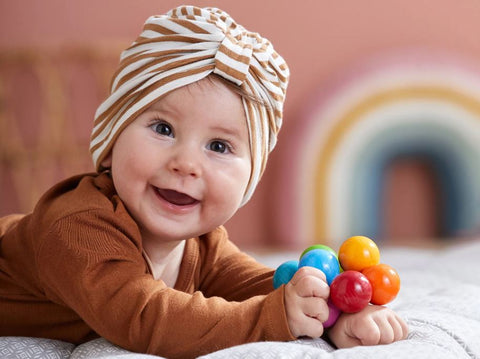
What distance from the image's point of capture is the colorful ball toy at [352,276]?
2.51 feet

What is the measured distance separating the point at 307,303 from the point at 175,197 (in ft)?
0.81

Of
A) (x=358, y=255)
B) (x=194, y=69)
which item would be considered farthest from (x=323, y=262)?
(x=194, y=69)

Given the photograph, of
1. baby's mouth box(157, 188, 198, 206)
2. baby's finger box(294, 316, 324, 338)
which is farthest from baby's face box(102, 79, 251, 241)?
baby's finger box(294, 316, 324, 338)

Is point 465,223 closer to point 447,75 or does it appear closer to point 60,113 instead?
point 447,75

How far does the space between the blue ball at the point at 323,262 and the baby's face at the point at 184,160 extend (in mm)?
146

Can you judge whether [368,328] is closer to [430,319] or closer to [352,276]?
[352,276]

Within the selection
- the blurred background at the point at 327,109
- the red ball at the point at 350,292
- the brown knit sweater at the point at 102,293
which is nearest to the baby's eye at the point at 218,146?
the brown knit sweater at the point at 102,293

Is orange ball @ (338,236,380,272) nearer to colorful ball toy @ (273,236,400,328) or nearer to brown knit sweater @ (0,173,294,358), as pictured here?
colorful ball toy @ (273,236,400,328)

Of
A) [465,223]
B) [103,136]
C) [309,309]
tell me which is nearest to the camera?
[309,309]

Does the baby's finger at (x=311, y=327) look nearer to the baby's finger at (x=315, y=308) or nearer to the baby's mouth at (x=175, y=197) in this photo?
the baby's finger at (x=315, y=308)

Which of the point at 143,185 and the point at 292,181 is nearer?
the point at 143,185

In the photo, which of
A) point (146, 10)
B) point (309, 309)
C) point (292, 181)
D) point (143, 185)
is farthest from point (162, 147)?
point (146, 10)

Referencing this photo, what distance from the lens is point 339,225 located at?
2.44 m

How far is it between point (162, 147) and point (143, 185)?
59 millimetres
